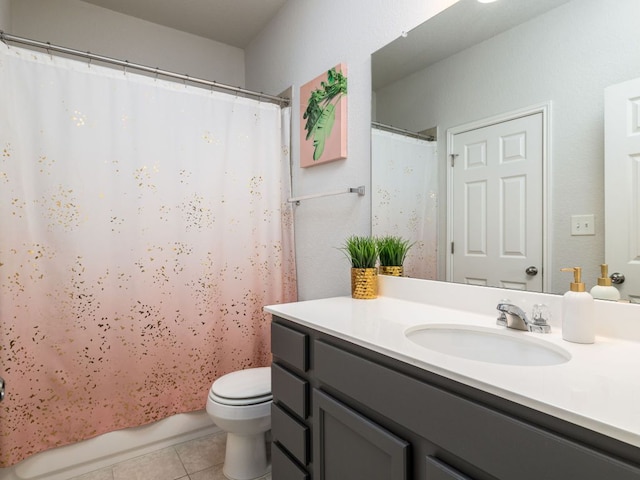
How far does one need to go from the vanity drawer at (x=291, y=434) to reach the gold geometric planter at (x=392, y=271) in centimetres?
73

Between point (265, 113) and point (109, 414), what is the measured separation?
182 centimetres

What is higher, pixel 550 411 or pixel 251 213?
pixel 251 213

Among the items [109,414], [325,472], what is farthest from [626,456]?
[109,414]

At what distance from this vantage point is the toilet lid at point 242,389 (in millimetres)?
1634

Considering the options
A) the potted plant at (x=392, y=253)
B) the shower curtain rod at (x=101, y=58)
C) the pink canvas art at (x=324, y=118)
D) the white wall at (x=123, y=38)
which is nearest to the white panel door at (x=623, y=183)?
the potted plant at (x=392, y=253)

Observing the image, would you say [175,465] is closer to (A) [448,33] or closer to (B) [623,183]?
(B) [623,183]

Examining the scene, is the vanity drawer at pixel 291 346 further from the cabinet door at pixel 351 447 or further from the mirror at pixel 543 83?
the mirror at pixel 543 83

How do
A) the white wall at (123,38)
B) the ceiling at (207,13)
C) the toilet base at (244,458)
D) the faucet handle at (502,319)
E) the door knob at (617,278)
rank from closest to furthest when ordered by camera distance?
the door knob at (617,278)
the faucet handle at (502,319)
the toilet base at (244,458)
the white wall at (123,38)
the ceiling at (207,13)

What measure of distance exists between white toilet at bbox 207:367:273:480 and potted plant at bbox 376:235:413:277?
0.80 meters

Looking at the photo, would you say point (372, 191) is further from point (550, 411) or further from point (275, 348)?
point (550, 411)

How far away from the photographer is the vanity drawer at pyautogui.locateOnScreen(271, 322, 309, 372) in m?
1.22

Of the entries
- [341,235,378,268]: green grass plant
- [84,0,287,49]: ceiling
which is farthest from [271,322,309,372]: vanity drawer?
[84,0,287,49]: ceiling

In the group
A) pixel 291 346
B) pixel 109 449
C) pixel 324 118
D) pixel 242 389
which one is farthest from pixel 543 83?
pixel 109 449

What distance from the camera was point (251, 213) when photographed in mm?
2146
